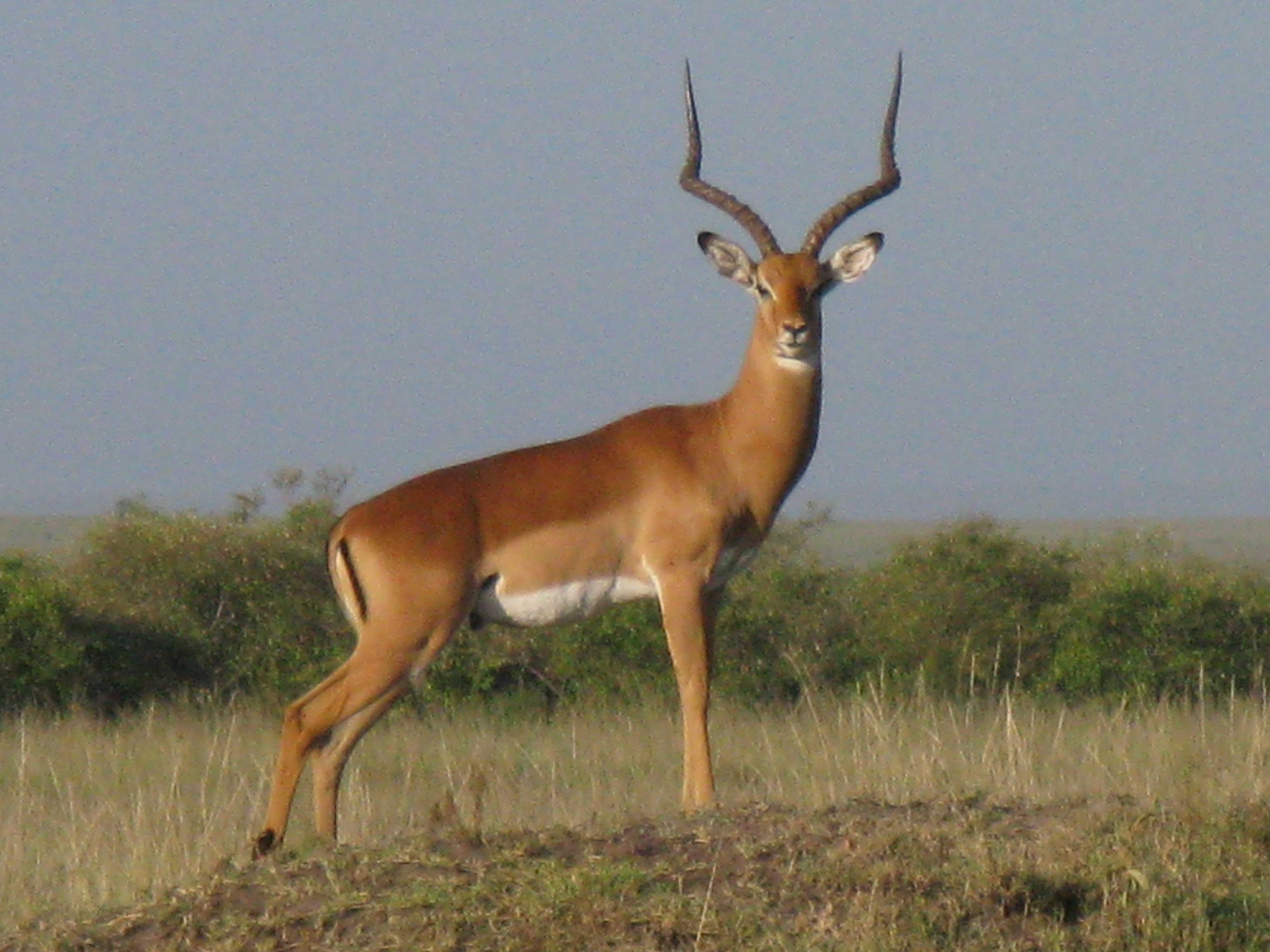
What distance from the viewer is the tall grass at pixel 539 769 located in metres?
8.01

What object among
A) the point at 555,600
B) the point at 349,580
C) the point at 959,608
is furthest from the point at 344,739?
the point at 959,608

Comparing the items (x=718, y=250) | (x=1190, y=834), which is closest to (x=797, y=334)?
(x=718, y=250)

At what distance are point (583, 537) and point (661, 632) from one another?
885cm

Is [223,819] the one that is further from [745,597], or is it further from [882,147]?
[745,597]

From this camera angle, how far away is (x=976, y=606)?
62.1ft

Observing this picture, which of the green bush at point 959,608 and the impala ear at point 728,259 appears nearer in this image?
the impala ear at point 728,259

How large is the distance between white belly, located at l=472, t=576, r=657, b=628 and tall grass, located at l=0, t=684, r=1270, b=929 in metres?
0.87

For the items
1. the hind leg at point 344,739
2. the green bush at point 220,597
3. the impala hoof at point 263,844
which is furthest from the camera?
the green bush at point 220,597

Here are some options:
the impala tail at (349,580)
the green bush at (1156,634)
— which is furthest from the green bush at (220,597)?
the impala tail at (349,580)

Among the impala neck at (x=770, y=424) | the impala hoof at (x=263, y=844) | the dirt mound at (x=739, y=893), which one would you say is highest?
the impala neck at (x=770, y=424)

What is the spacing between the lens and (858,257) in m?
10.0

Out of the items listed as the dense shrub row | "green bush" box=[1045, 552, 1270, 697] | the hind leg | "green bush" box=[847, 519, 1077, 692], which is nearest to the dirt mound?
the hind leg

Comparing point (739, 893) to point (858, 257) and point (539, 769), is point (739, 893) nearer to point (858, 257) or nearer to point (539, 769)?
point (858, 257)

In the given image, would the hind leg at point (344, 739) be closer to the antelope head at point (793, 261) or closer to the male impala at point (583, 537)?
the male impala at point (583, 537)
